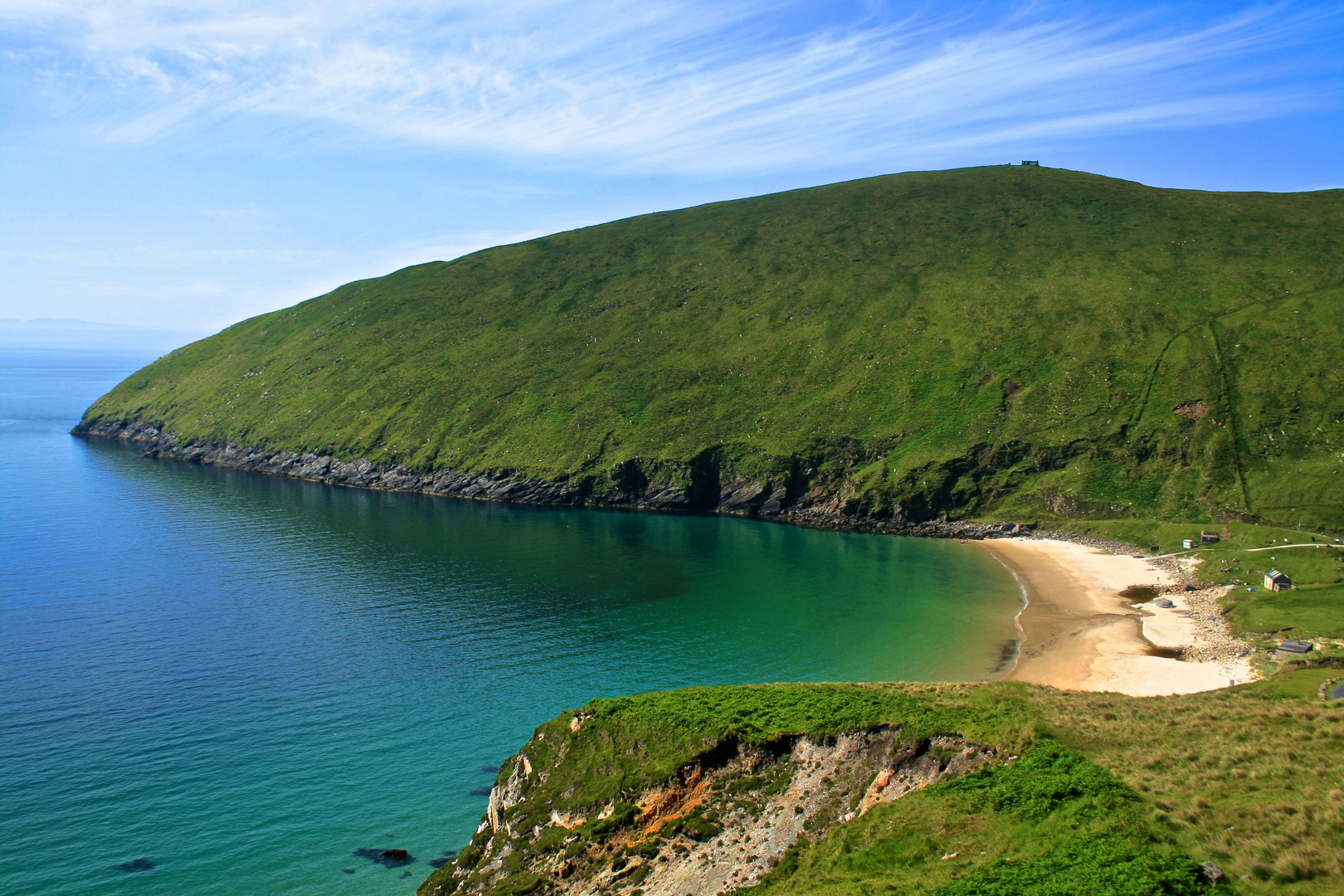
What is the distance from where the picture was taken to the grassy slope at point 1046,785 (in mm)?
22031

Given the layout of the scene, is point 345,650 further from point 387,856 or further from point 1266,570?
point 1266,570

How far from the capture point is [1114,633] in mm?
68750

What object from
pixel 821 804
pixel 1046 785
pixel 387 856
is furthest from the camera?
pixel 387 856

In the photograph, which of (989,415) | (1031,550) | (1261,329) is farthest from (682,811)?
(1261,329)

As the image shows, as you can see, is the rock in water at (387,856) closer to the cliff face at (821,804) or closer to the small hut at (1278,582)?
the cliff face at (821,804)

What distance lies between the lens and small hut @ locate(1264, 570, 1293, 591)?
237ft

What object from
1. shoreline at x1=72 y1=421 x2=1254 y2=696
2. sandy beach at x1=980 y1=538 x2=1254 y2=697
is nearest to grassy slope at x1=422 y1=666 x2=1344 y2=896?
sandy beach at x1=980 y1=538 x2=1254 y2=697

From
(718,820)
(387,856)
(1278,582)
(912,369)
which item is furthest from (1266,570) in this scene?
(387,856)

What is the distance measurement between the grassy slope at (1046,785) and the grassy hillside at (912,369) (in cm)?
8240

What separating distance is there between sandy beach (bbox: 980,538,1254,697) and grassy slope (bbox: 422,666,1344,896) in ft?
57.2

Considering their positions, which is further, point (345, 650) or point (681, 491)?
point (681, 491)

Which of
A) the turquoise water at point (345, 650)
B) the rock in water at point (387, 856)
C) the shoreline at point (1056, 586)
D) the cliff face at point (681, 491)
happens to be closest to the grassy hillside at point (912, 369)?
the cliff face at point (681, 491)

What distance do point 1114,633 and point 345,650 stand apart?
6682 cm

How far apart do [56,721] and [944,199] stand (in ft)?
651
